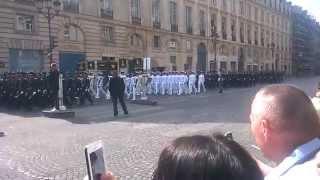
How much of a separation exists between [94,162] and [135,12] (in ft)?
137

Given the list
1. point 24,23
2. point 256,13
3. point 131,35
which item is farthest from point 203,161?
point 256,13

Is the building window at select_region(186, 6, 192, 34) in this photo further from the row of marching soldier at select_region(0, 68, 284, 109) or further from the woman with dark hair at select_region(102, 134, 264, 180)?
the woman with dark hair at select_region(102, 134, 264, 180)

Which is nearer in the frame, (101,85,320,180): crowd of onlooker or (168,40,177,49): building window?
(101,85,320,180): crowd of onlooker

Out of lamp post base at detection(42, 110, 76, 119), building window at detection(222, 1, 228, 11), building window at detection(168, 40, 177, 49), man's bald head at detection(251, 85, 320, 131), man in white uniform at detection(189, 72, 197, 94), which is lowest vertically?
lamp post base at detection(42, 110, 76, 119)

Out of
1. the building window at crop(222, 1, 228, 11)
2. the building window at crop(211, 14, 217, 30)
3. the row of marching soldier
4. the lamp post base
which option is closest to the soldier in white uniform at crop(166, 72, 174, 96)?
the row of marching soldier

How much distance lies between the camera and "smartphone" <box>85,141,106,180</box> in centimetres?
229

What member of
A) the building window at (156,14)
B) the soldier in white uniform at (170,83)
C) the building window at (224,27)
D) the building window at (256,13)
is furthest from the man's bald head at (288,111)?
the building window at (256,13)

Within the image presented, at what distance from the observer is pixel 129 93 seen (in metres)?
28.4

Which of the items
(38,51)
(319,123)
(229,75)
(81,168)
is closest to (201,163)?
(319,123)

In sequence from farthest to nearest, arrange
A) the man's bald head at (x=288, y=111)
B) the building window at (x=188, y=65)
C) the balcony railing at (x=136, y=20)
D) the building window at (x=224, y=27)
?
1. the building window at (x=224, y=27)
2. the building window at (x=188, y=65)
3. the balcony railing at (x=136, y=20)
4. the man's bald head at (x=288, y=111)

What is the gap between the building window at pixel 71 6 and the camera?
35.1m

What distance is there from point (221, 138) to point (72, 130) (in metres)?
12.5

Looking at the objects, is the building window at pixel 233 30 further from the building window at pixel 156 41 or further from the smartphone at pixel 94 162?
the smartphone at pixel 94 162

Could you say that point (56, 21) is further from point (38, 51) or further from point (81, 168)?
point (81, 168)
